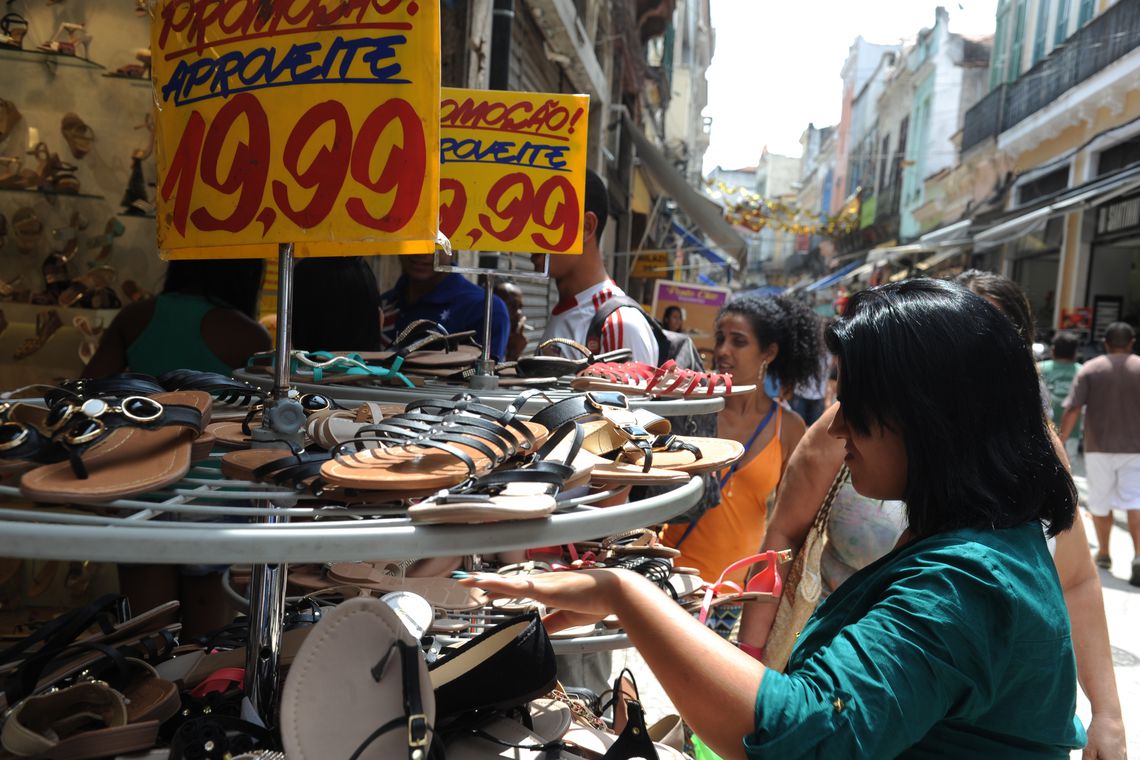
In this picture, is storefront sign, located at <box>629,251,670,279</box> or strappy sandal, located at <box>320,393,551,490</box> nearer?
strappy sandal, located at <box>320,393,551,490</box>

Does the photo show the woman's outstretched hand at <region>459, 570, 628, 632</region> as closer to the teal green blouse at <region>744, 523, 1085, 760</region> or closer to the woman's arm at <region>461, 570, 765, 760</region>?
the woman's arm at <region>461, 570, 765, 760</region>

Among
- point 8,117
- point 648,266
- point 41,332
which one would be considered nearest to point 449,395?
point 41,332

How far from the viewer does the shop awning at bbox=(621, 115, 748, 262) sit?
1662cm

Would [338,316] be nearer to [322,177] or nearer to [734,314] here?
[734,314]

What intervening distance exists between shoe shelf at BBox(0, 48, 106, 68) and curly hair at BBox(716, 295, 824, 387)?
2.93m

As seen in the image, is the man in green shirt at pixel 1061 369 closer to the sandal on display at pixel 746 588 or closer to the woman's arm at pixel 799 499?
the woman's arm at pixel 799 499

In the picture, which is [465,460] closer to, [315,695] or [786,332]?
[315,695]

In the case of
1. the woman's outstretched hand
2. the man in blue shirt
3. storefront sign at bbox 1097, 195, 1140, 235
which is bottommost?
the woman's outstretched hand

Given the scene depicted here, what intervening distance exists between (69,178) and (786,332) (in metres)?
3.24

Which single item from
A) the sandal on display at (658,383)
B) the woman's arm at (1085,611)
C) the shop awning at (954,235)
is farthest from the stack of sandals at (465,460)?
the shop awning at (954,235)

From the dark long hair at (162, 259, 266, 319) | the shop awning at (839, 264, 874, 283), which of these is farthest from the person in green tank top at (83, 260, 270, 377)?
the shop awning at (839, 264, 874, 283)

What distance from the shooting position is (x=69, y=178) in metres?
3.58

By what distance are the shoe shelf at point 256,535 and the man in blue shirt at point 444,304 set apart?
8.42 ft

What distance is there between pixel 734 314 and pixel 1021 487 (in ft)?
9.24
